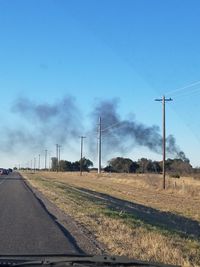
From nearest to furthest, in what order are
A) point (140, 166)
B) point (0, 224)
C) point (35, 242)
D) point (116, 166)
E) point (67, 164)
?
point (35, 242) → point (0, 224) → point (140, 166) → point (116, 166) → point (67, 164)

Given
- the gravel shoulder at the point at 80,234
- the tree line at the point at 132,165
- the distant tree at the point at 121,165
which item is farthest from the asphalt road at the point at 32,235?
the distant tree at the point at 121,165

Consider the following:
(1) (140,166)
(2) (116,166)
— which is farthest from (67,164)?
(1) (140,166)

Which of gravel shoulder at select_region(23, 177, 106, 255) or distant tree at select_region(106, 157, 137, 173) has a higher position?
distant tree at select_region(106, 157, 137, 173)

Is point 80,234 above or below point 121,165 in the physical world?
below

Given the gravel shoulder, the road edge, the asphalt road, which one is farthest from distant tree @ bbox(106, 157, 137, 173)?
the asphalt road

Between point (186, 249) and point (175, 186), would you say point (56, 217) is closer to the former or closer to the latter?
point (186, 249)

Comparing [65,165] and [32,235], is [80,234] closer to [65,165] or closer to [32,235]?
[32,235]

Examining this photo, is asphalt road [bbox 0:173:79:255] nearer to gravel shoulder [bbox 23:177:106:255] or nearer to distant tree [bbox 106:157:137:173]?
gravel shoulder [bbox 23:177:106:255]

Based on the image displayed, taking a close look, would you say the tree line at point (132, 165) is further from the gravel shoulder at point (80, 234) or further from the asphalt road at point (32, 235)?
the asphalt road at point (32, 235)

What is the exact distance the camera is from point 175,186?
52.3 m

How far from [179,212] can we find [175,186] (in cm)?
2420

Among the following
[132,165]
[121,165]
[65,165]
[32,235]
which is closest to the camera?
[32,235]

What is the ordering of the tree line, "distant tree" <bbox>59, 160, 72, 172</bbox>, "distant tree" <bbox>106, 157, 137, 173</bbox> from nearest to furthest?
the tree line, "distant tree" <bbox>106, 157, 137, 173</bbox>, "distant tree" <bbox>59, 160, 72, 172</bbox>

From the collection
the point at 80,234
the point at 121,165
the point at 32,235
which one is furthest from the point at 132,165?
the point at 32,235
